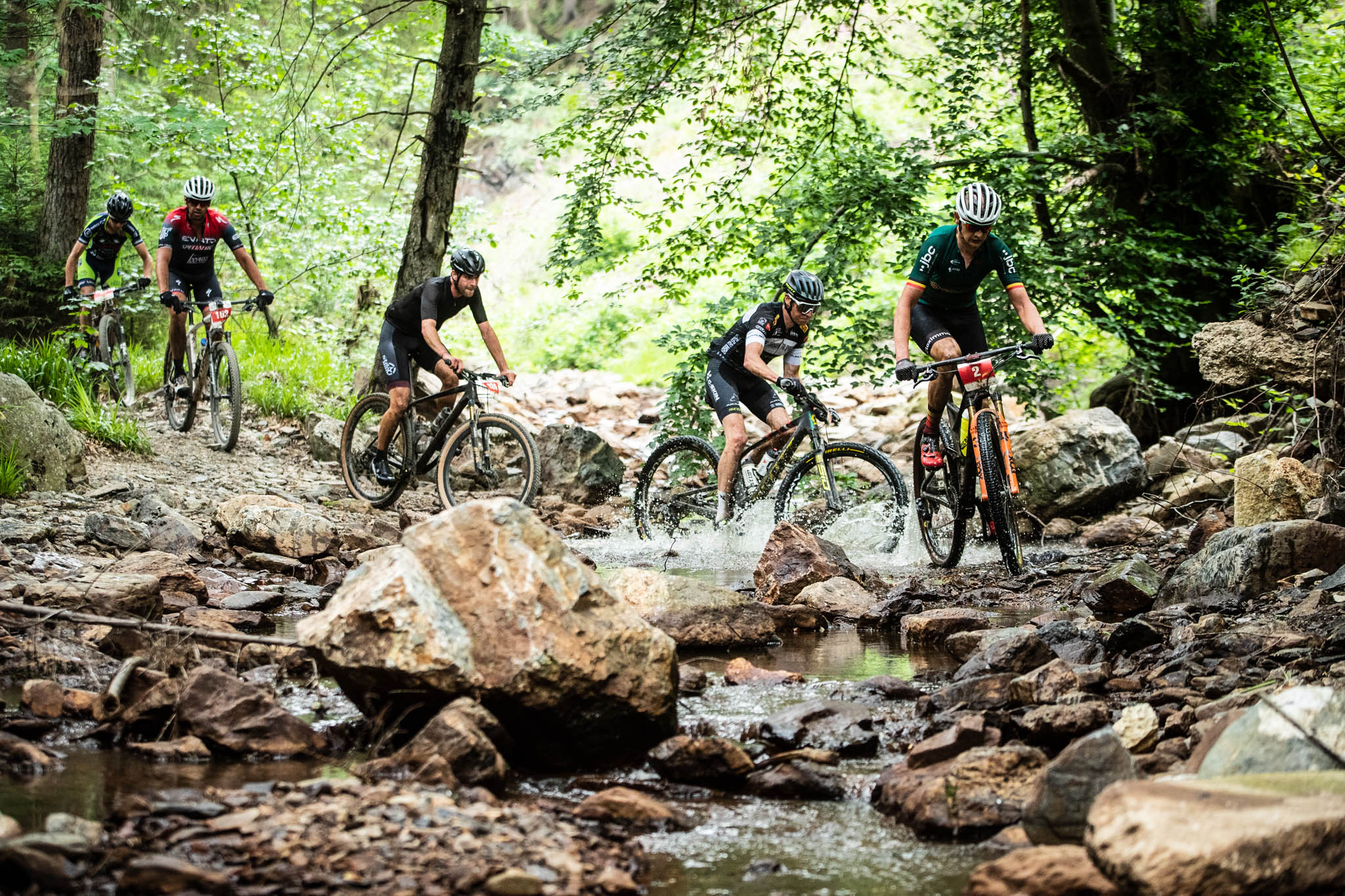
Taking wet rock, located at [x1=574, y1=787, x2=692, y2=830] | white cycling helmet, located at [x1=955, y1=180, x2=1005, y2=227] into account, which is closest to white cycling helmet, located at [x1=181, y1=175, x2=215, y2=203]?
white cycling helmet, located at [x1=955, y1=180, x2=1005, y2=227]

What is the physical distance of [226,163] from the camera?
15.1m

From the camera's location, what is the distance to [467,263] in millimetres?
8883

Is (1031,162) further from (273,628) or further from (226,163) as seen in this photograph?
(226,163)

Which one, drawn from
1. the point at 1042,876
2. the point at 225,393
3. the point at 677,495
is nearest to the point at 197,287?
the point at 225,393

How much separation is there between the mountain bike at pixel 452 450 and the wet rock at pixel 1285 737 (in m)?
6.33

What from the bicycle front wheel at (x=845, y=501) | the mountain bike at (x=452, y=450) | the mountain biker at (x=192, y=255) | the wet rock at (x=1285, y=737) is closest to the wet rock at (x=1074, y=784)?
the wet rock at (x=1285, y=737)

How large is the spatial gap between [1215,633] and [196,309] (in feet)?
33.5

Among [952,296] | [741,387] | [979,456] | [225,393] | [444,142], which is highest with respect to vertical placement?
[444,142]

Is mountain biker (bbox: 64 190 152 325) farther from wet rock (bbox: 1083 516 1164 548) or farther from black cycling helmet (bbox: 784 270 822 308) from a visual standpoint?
wet rock (bbox: 1083 516 1164 548)

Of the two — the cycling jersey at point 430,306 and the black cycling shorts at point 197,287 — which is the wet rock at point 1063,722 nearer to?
the cycling jersey at point 430,306

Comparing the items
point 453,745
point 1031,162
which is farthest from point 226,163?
point 453,745

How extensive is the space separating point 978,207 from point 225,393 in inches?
320

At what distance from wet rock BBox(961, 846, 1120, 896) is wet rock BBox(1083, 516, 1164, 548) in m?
6.76

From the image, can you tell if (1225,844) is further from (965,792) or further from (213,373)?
(213,373)
